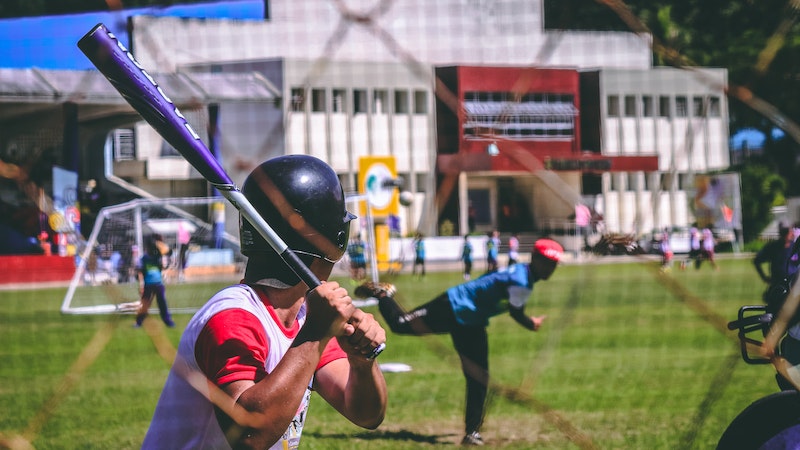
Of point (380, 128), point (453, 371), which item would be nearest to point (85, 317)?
point (380, 128)

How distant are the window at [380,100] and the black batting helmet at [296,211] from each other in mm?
17286

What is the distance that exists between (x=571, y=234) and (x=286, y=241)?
378 inches

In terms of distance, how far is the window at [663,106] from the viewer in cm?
894

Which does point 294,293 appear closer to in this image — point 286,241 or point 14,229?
point 286,241

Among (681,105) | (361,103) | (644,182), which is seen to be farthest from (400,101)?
(644,182)

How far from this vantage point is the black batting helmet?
2.63 meters

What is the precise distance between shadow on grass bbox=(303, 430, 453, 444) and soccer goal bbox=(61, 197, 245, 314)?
1062 cm

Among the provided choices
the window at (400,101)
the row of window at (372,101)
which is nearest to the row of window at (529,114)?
the row of window at (372,101)

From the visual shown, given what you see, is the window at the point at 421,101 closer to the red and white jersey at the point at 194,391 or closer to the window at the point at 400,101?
the window at the point at 400,101

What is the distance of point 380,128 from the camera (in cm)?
2328

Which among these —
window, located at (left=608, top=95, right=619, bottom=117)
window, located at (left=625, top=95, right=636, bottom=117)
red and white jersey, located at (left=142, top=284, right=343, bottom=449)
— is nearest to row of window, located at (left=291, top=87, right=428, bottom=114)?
window, located at (left=625, top=95, right=636, bottom=117)

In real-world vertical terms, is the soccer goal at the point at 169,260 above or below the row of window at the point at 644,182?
below

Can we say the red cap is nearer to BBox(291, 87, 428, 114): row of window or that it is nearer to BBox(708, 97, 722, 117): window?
BBox(708, 97, 722, 117): window

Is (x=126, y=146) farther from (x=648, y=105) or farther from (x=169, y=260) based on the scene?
(x=648, y=105)
